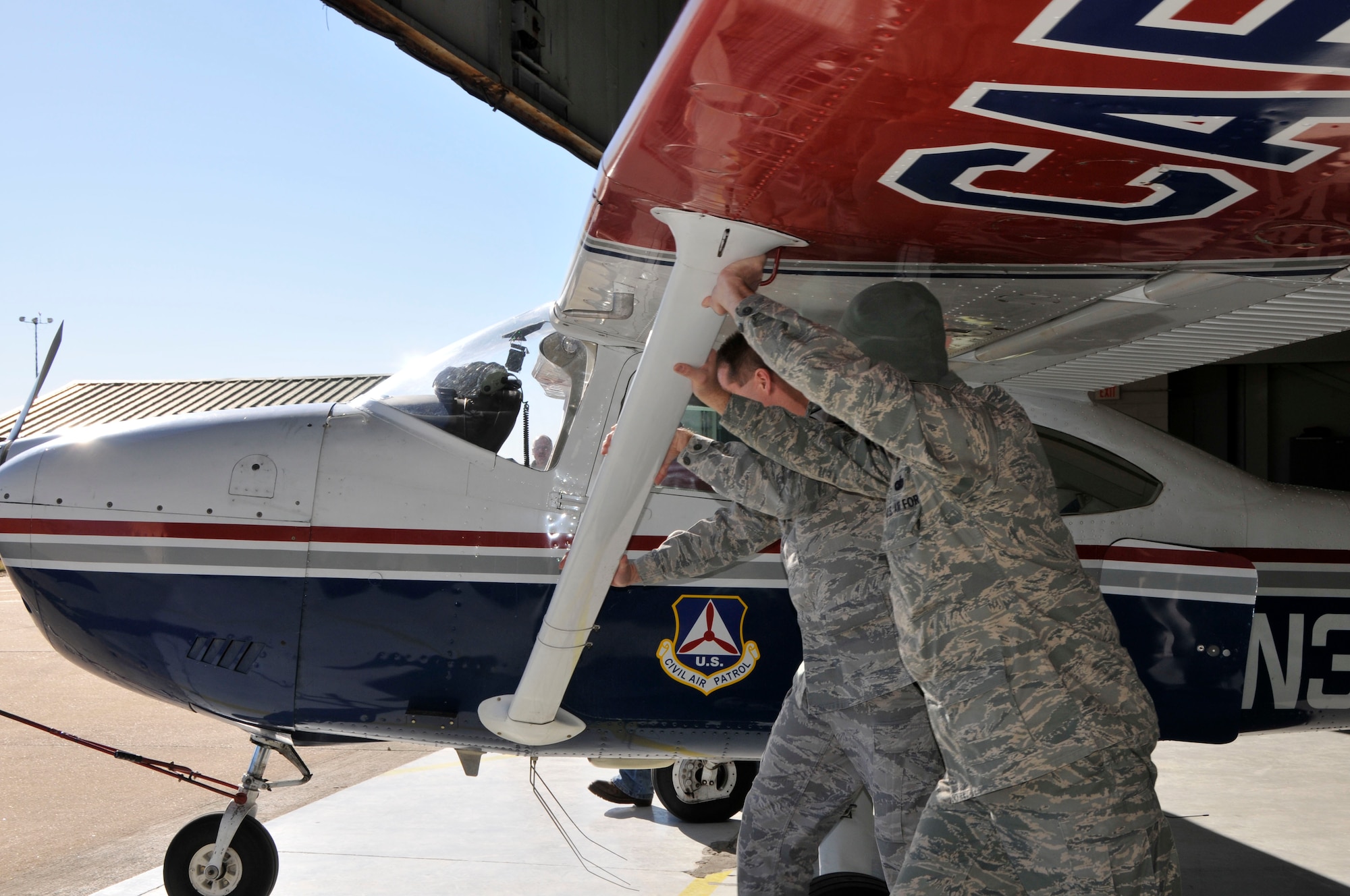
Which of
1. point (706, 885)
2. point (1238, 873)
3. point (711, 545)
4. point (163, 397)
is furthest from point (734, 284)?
point (163, 397)

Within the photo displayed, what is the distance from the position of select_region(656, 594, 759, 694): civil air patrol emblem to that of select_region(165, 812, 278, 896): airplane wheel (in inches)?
73.8

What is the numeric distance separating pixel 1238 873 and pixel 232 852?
439 centimetres

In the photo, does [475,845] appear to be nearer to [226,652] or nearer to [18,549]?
[226,652]

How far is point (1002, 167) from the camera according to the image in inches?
66.2

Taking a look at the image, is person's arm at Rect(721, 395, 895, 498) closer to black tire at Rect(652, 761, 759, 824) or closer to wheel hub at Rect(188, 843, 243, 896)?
wheel hub at Rect(188, 843, 243, 896)

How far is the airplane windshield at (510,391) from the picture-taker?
352cm

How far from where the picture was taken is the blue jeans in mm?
5605

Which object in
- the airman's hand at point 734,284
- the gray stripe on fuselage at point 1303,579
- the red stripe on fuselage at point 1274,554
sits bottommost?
the gray stripe on fuselage at point 1303,579

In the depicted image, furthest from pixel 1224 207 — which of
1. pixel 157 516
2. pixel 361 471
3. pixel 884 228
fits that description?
pixel 157 516

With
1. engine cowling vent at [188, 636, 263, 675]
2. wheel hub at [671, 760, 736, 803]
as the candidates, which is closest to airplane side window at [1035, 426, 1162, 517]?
wheel hub at [671, 760, 736, 803]

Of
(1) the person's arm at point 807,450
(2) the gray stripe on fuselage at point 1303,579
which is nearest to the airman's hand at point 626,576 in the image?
(1) the person's arm at point 807,450

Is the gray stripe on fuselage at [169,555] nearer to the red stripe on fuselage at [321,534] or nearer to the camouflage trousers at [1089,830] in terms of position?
the red stripe on fuselage at [321,534]

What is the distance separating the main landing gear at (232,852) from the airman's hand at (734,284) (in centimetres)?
268

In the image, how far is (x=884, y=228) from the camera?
6.81 ft
